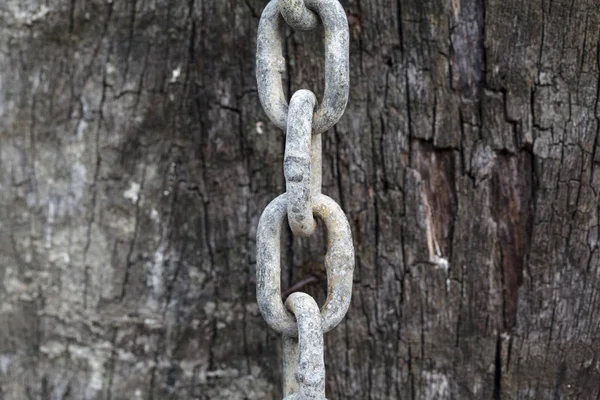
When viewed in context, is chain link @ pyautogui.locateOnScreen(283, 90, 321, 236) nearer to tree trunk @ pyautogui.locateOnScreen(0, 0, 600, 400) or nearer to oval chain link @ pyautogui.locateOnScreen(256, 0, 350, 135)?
oval chain link @ pyautogui.locateOnScreen(256, 0, 350, 135)

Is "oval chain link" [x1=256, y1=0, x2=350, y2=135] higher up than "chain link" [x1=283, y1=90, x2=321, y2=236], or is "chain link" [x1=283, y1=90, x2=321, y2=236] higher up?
"oval chain link" [x1=256, y1=0, x2=350, y2=135]

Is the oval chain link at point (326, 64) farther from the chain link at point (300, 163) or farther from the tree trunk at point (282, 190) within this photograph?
the tree trunk at point (282, 190)

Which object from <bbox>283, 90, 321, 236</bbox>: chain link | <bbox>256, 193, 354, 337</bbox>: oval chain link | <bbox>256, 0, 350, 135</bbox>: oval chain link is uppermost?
<bbox>256, 0, 350, 135</bbox>: oval chain link

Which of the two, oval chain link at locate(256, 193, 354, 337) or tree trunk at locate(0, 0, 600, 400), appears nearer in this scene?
oval chain link at locate(256, 193, 354, 337)

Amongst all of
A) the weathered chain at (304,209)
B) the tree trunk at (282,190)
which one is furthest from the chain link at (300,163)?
the tree trunk at (282,190)

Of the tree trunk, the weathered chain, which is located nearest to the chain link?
the weathered chain

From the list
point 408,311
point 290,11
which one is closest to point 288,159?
point 290,11
